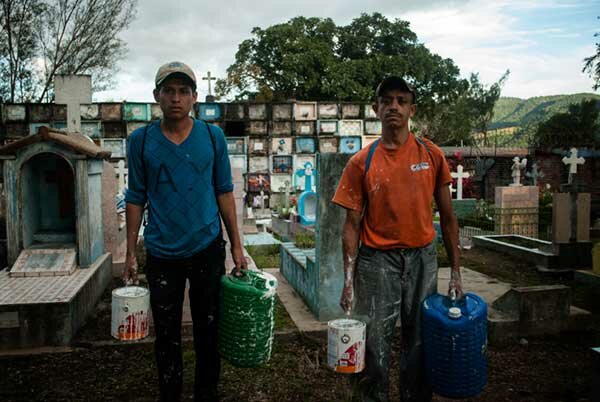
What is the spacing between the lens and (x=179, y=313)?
264 centimetres

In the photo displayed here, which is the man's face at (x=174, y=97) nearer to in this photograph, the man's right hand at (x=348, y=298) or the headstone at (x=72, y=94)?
the man's right hand at (x=348, y=298)

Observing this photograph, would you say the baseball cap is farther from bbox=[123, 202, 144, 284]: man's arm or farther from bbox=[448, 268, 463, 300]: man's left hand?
bbox=[448, 268, 463, 300]: man's left hand

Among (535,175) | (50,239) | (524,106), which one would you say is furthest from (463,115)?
(524,106)

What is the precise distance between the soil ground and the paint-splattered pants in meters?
0.39

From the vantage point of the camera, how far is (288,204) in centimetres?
1362

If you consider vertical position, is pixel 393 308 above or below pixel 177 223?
below

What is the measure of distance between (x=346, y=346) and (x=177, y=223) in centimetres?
102

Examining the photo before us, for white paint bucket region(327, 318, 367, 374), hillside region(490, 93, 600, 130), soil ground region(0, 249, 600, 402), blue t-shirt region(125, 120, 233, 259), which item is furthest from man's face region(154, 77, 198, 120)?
hillside region(490, 93, 600, 130)

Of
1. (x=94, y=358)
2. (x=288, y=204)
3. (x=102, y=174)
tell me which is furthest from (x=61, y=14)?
(x=94, y=358)

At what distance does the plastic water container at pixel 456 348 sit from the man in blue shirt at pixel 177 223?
1.02 meters

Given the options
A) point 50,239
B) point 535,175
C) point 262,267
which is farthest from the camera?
point 535,175

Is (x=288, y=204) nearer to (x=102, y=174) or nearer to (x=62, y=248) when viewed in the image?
(x=102, y=174)

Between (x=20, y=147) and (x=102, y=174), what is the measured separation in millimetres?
1128

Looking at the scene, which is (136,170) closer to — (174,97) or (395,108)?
(174,97)
